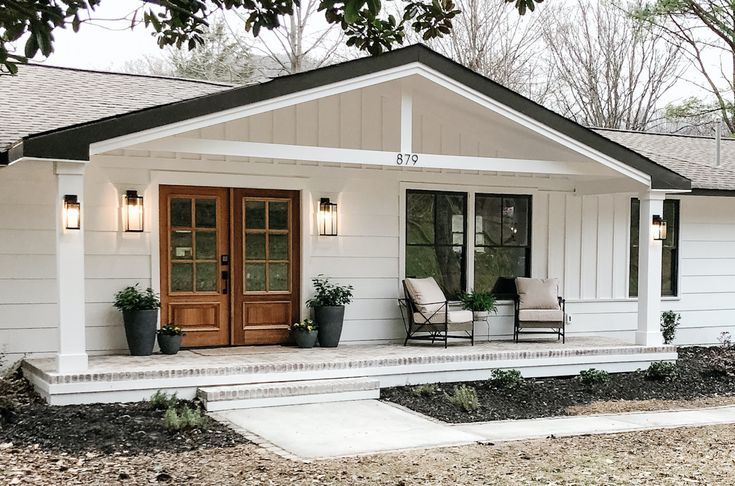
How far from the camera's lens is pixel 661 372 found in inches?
388

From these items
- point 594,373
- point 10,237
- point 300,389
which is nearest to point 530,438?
point 300,389

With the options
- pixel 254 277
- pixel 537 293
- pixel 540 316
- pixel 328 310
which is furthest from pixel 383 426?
pixel 537 293

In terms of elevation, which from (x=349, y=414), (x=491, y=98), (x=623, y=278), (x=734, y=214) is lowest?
(x=349, y=414)

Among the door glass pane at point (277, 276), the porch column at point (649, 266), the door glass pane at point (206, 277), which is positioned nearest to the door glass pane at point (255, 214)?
the door glass pane at point (277, 276)

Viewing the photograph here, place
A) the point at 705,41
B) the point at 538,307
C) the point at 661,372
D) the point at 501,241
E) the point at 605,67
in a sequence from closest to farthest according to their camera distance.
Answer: the point at 661,372 < the point at 538,307 < the point at 501,241 < the point at 705,41 < the point at 605,67

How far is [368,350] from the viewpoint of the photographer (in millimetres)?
9680

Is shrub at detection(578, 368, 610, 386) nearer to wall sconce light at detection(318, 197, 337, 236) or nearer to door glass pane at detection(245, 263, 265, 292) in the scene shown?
wall sconce light at detection(318, 197, 337, 236)

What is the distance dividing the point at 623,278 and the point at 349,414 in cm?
581

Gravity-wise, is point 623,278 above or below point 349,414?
above

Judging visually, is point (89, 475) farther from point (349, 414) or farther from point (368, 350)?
point (368, 350)

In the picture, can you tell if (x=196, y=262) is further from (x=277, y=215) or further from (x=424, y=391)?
(x=424, y=391)

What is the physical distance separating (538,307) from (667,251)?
2.83m

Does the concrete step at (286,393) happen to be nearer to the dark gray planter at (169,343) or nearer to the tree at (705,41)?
the dark gray planter at (169,343)

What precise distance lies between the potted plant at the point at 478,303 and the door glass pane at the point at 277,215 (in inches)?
97.0
